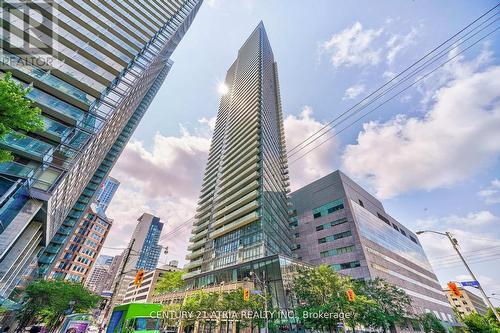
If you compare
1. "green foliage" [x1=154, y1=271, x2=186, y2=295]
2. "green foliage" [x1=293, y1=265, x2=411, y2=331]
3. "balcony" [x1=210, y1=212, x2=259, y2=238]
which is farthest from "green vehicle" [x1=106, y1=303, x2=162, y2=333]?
"green foliage" [x1=154, y1=271, x2=186, y2=295]

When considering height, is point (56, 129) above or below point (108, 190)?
below

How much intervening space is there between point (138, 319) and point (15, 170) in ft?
55.3

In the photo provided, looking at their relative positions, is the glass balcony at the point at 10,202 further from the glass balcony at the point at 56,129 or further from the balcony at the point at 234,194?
the balcony at the point at 234,194

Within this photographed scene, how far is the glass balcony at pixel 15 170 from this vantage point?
17656 mm

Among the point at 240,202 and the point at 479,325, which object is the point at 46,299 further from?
the point at 479,325

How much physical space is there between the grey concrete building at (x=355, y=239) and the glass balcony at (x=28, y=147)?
5246 cm

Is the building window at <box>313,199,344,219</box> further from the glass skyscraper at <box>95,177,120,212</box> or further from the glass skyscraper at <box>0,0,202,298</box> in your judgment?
the glass skyscraper at <box>95,177,120,212</box>

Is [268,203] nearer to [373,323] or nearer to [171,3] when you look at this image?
[373,323]

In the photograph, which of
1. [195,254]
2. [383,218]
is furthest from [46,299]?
[383,218]

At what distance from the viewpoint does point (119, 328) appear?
52.4 feet

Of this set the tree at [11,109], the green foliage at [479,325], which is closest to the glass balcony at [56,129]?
the tree at [11,109]

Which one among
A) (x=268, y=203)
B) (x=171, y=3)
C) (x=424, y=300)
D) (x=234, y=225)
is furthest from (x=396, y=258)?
(x=171, y=3)

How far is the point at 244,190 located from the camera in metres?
55.4

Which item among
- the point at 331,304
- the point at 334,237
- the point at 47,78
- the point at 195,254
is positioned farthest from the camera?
the point at 195,254
